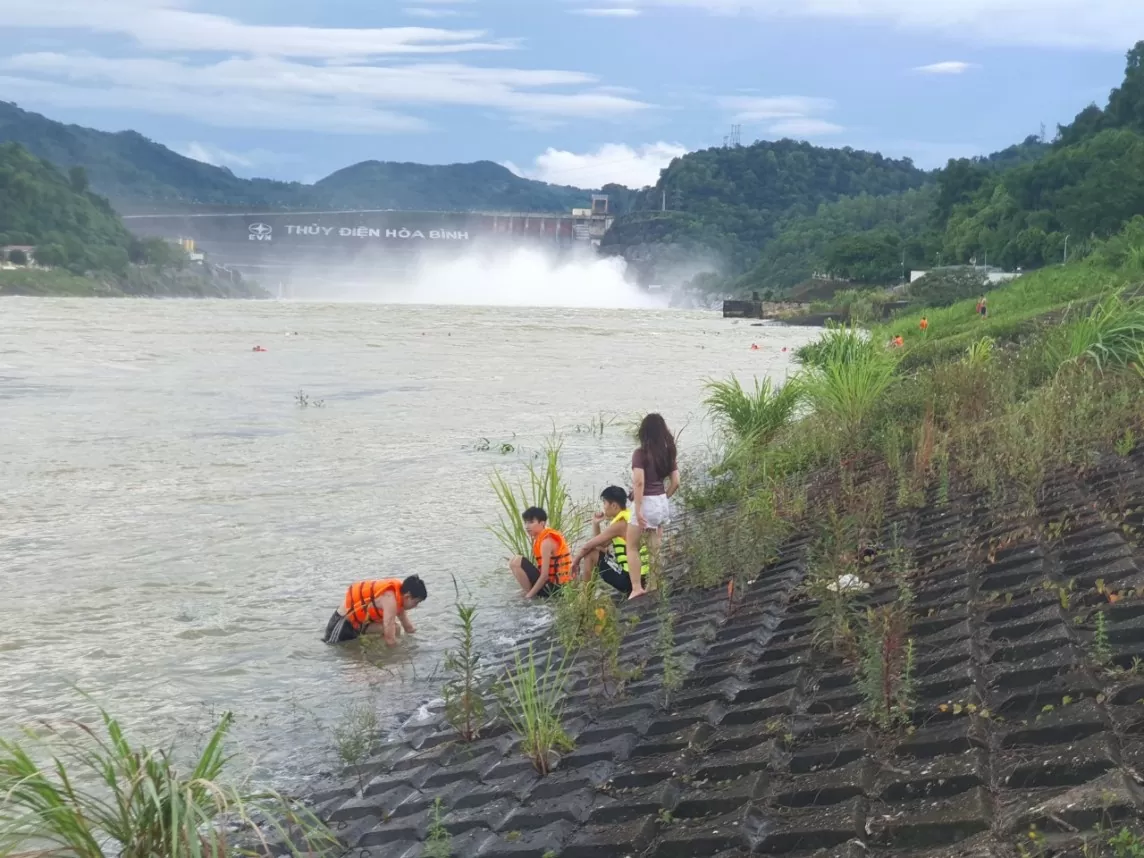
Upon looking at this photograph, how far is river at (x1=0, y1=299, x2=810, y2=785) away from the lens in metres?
8.43

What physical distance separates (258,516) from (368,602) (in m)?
6.04

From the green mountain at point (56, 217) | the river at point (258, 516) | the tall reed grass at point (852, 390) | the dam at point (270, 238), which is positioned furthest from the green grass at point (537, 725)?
the dam at point (270, 238)

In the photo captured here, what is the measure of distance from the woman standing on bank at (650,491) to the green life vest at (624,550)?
0.15 feet

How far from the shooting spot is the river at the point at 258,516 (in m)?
8.43

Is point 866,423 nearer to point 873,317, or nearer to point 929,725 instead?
point 929,725

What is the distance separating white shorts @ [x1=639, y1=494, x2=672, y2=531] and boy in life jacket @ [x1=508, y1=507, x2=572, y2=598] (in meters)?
0.98

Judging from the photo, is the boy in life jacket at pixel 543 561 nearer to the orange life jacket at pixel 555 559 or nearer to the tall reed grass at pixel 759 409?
the orange life jacket at pixel 555 559

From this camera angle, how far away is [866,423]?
45.8 feet

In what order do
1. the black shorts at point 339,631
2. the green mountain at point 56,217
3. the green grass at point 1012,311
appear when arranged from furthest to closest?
the green mountain at point 56,217 → the green grass at point 1012,311 → the black shorts at point 339,631

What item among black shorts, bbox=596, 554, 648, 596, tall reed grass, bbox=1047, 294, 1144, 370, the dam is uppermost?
the dam

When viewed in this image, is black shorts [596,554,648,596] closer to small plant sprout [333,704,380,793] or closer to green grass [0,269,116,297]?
small plant sprout [333,704,380,793]

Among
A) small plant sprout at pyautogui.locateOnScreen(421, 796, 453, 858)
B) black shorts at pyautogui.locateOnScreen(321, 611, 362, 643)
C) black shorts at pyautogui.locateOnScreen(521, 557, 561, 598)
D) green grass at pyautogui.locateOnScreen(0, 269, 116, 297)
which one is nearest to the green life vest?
black shorts at pyautogui.locateOnScreen(521, 557, 561, 598)

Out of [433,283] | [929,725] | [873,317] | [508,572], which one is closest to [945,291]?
[873,317]

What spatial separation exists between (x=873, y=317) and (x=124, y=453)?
6327cm
